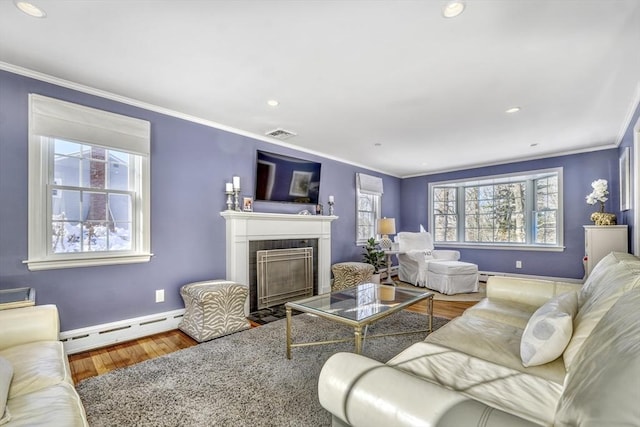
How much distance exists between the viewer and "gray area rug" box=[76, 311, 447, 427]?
1660mm

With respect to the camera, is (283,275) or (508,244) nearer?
(283,275)

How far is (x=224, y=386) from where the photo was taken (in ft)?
6.47

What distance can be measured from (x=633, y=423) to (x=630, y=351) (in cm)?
21

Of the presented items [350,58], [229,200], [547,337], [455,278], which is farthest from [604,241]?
[229,200]

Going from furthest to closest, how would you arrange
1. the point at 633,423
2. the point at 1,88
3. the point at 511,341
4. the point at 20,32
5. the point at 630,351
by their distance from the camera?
the point at 1,88, the point at 20,32, the point at 511,341, the point at 630,351, the point at 633,423

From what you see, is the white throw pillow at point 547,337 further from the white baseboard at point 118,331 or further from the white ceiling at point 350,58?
the white baseboard at point 118,331

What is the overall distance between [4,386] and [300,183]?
3.55 m

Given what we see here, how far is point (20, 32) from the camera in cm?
184

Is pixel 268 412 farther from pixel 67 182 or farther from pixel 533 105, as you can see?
pixel 533 105

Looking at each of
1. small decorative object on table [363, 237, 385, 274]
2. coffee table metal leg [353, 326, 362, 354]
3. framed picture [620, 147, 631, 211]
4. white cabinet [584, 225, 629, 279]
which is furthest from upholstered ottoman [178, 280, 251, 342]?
framed picture [620, 147, 631, 211]

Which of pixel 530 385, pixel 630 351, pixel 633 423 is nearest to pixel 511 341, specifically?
pixel 530 385

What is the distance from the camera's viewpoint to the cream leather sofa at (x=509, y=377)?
0.70 m

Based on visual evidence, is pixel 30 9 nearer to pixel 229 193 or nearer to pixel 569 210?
pixel 229 193

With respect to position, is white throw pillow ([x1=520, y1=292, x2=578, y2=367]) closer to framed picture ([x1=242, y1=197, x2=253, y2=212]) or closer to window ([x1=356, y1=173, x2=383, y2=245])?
framed picture ([x1=242, y1=197, x2=253, y2=212])
